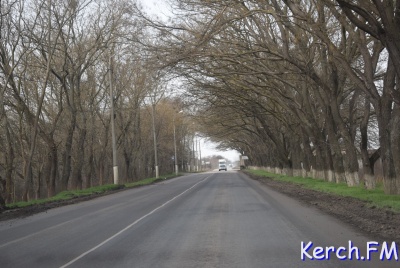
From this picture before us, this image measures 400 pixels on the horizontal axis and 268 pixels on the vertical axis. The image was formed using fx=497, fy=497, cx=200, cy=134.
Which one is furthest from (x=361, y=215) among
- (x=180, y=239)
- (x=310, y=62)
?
(x=310, y=62)

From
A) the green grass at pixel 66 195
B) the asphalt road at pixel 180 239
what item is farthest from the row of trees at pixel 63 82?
the asphalt road at pixel 180 239

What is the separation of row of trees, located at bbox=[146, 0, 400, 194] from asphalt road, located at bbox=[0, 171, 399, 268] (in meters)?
5.35

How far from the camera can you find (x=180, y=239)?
1072 cm

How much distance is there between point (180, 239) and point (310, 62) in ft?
50.7

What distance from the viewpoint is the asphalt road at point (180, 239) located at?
8477 mm

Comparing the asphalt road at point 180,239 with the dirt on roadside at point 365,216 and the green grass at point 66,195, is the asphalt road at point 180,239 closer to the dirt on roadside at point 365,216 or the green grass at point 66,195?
the dirt on roadside at point 365,216

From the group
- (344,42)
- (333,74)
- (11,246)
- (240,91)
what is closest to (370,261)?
(11,246)

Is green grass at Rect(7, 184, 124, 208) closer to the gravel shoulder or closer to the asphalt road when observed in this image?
the gravel shoulder

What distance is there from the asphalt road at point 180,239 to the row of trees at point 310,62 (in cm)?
535

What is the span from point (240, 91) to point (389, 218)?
20.5 metres

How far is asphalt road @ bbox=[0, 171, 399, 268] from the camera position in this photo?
8.48m

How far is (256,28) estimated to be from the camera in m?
25.5

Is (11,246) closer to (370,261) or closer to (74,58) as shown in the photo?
(370,261)

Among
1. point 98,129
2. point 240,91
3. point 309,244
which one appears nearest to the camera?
point 309,244
